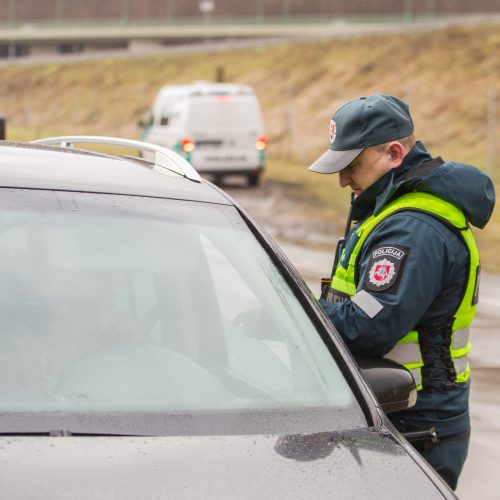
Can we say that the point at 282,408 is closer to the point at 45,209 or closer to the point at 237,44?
the point at 45,209

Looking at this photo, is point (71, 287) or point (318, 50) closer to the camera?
point (71, 287)

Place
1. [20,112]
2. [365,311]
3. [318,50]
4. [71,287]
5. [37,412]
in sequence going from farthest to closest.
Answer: [20,112] < [318,50] < [365,311] < [71,287] < [37,412]

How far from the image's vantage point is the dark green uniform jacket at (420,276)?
3537 millimetres

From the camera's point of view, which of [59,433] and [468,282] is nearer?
[59,433]

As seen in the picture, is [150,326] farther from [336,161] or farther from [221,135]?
[221,135]

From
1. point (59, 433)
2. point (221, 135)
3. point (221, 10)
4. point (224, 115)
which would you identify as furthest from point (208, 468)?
point (221, 10)

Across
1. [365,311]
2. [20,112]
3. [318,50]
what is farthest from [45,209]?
[20,112]

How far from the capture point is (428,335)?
3691 millimetres

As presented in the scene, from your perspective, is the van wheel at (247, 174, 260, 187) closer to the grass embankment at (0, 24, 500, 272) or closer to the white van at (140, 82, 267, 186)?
the white van at (140, 82, 267, 186)

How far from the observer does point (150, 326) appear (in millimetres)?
3025

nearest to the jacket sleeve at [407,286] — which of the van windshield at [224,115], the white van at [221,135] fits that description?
the white van at [221,135]

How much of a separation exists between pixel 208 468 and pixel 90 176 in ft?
3.74

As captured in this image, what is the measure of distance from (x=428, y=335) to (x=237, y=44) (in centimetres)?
6005

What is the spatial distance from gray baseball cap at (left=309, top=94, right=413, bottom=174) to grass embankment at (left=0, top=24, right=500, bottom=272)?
560 inches
